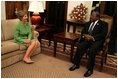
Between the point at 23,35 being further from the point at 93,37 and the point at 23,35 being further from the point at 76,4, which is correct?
the point at 76,4

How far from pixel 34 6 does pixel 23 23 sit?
43.2 inches

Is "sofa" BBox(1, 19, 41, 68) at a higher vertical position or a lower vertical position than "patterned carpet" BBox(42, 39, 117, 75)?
higher

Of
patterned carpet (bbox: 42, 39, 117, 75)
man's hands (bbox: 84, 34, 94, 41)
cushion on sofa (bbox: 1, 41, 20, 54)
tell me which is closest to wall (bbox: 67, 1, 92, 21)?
patterned carpet (bbox: 42, 39, 117, 75)

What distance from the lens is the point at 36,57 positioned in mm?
3162

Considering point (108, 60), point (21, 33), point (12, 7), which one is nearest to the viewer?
point (21, 33)

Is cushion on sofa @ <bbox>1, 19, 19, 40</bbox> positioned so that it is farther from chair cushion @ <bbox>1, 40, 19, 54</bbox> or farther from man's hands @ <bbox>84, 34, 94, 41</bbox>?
man's hands @ <bbox>84, 34, 94, 41</bbox>

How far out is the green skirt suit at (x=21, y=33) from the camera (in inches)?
109

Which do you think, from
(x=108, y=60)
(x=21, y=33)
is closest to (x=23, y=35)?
(x=21, y=33)

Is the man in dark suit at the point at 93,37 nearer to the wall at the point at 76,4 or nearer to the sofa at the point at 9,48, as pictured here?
the sofa at the point at 9,48

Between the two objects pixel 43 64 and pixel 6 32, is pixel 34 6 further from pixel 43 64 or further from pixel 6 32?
pixel 43 64

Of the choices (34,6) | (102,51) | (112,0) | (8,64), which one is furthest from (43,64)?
(112,0)

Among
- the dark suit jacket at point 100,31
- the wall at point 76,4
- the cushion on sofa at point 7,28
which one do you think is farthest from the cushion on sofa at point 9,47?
the wall at point 76,4

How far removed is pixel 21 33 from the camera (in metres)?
2.82

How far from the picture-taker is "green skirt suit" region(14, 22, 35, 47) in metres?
2.76
